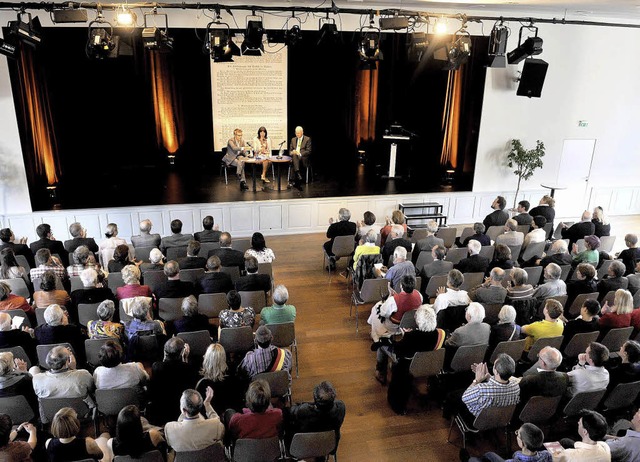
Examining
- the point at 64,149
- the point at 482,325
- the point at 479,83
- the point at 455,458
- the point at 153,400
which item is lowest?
the point at 455,458

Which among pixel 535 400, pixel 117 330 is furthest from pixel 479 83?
pixel 117 330

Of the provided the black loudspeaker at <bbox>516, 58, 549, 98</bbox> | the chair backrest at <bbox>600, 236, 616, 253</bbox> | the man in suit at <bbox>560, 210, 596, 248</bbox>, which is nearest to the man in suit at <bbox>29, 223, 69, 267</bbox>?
the man in suit at <bbox>560, 210, 596, 248</bbox>

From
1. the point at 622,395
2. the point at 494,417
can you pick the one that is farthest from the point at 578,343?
the point at 494,417

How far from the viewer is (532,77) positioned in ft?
34.6

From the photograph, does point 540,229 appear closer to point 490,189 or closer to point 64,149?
point 490,189

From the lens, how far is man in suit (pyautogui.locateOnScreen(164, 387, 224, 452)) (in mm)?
3521

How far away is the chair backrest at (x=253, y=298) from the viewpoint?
568cm

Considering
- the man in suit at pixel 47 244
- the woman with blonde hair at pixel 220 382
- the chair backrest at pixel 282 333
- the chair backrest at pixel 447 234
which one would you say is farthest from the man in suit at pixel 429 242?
the man in suit at pixel 47 244

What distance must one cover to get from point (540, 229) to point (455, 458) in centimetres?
445

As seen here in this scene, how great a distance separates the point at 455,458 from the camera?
4.57 meters

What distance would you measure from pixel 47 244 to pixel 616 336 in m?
7.11

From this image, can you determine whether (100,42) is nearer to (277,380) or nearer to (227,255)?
(227,255)

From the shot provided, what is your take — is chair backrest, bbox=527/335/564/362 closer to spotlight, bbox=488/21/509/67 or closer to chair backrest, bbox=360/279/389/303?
chair backrest, bbox=360/279/389/303

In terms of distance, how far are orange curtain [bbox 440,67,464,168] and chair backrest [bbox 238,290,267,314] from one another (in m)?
7.87
